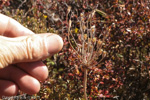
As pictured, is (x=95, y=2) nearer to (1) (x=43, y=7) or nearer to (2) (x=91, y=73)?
(1) (x=43, y=7)

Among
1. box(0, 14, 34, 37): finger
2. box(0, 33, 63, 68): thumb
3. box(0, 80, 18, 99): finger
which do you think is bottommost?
box(0, 80, 18, 99): finger

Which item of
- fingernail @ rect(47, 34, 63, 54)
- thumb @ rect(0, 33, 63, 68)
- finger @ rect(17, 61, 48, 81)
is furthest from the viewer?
finger @ rect(17, 61, 48, 81)

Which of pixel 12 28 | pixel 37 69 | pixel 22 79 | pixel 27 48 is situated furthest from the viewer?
pixel 12 28

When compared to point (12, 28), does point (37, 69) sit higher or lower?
lower

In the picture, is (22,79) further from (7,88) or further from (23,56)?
(23,56)

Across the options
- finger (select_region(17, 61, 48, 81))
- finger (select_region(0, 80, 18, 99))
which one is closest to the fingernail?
finger (select_region(17, 61, 48, 81))

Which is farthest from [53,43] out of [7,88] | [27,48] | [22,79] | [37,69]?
[7,88]

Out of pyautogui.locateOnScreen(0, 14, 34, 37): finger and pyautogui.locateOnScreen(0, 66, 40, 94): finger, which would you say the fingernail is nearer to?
pyautogui.locateOnScreen(0, 66, 40, 94): finger

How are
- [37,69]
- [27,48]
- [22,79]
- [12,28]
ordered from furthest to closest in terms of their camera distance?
[12,28]
[22,79]
[37,69]
[27,48]
